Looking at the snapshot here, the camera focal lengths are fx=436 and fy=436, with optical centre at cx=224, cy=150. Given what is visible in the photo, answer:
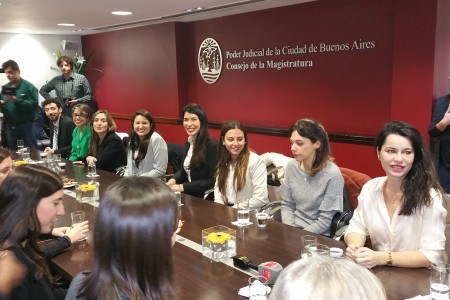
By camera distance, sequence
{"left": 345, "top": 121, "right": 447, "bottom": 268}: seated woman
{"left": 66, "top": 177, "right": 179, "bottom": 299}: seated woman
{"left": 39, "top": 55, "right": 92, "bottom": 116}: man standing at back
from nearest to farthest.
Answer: {"left": 66, "top": 177, "right": 179, "bottom": 299}: seated woman → {"left": 345, "top": 121, "right": 447, "bottom": 268}: seated woman → {"left": 39, "top": 55, "right": 92, "bottom": 116}: man standing at back

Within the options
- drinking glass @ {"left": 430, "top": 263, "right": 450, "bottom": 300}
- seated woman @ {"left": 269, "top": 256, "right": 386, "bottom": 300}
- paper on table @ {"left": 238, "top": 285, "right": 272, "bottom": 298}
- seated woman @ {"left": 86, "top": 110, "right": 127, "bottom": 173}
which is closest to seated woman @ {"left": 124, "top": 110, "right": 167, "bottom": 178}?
seated woman @ {"left": 86, "top": 110, "right": 127, "bottom": 173}

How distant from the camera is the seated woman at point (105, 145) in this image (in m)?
4.26

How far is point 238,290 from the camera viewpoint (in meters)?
1.65

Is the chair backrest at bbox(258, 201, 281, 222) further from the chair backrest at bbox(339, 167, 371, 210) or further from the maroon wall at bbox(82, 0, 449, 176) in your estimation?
the maroon wall at bbox(82, 0, 449, 176)

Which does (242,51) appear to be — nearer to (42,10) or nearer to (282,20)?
(282,20)

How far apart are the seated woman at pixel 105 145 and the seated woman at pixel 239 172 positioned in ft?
5.05

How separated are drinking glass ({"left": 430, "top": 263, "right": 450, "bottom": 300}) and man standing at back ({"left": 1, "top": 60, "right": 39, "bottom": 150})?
5.22 meters

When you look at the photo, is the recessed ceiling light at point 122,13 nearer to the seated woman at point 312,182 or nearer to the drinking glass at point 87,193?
the drinking glass at point 87,193

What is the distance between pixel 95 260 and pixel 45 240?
4.15 feet

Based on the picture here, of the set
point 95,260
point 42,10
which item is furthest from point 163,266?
point 42,10

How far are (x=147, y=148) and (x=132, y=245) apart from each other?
2.97 meters

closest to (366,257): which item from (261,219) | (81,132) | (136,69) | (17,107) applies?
(261,219)

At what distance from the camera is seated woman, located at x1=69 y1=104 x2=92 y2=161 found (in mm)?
4562

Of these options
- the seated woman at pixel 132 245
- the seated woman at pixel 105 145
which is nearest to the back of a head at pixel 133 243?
the seated woman at pixel 132 245
